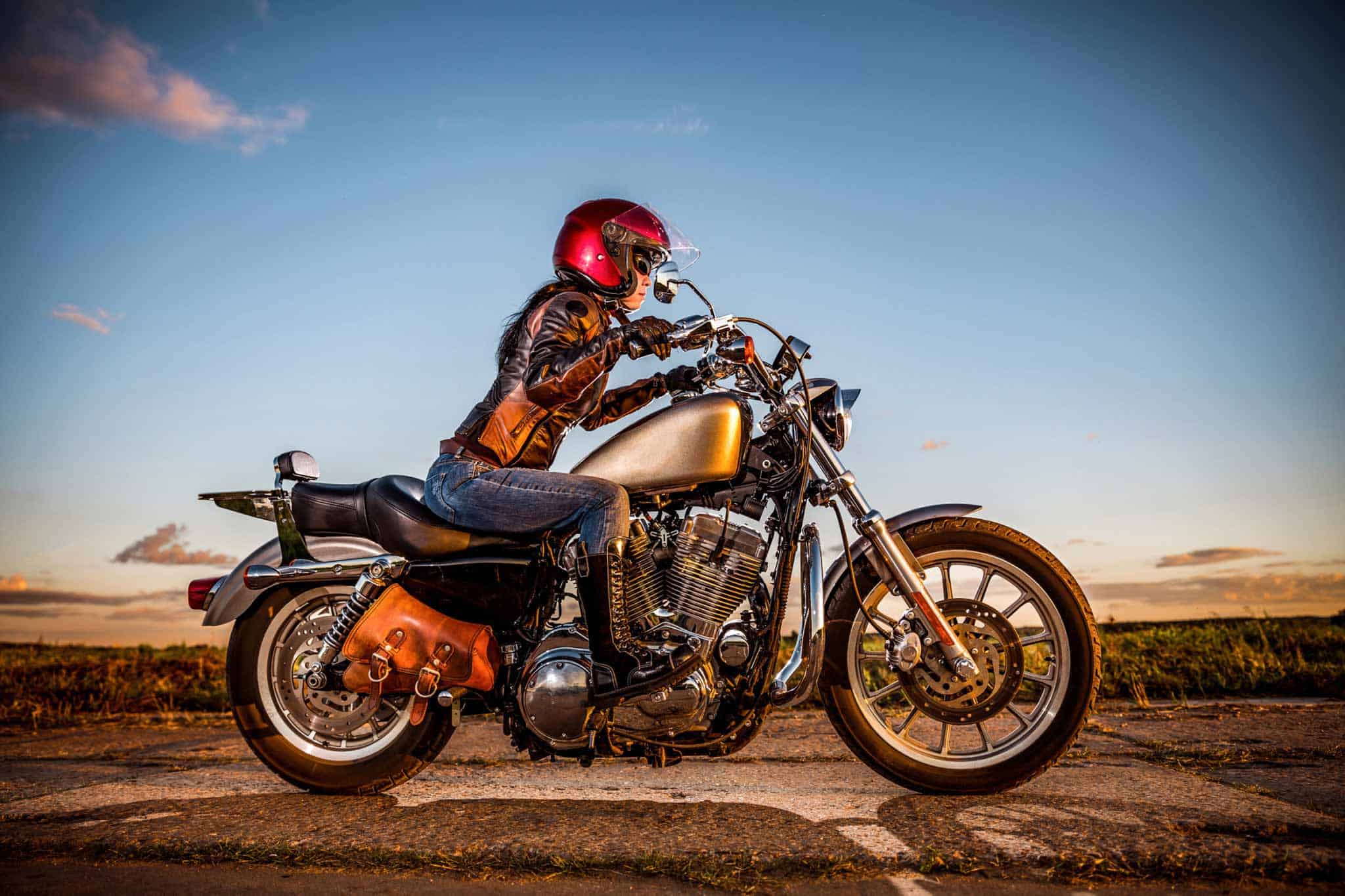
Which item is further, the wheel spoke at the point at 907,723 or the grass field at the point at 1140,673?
the grass field at the point at 1140,673

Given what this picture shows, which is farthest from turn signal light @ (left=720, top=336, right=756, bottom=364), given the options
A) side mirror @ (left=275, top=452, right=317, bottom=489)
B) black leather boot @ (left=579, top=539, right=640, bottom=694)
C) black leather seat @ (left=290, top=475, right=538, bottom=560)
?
side mirror @ (left=275, top=452, right=317, bottom=489)

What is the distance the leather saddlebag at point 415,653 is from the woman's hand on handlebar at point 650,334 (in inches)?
49.5

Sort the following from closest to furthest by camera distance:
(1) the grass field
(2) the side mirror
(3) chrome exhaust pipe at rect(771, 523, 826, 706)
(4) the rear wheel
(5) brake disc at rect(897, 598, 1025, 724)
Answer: (3) chrome exhaust pipe at rect(771, 523, 826, 706) < (5) brake disc at rect(897, 598, 1025, 724) < (4) the rear wheel < (2) the side mirror < (1) the grass field

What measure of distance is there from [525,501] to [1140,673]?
441cm

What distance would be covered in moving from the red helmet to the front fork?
107 cm

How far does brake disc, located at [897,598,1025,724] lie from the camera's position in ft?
10.8

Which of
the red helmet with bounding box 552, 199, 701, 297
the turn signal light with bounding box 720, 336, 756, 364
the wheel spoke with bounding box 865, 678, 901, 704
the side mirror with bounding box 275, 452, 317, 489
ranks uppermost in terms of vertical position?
the red helmet with bounding box 552, 199, 701, 297

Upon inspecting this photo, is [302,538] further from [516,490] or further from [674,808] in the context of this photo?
[674,808]

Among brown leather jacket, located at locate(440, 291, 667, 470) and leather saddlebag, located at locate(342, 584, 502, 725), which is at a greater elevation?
brown leather jacket, located at locate(440, 291, 667, 470)

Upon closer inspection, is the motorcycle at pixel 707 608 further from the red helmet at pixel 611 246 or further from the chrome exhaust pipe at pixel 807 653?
the red helmet at pixel 611 246

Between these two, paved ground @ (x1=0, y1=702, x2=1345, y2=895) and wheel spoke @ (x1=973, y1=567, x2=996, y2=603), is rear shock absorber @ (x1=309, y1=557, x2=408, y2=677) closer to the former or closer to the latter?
paved ground @ (x1=0, y1=702, x2=1345, y2=895)

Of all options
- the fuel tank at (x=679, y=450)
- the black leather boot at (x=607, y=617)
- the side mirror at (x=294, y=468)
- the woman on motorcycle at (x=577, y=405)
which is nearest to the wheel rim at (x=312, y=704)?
the side mirror at (x=294, y=468)

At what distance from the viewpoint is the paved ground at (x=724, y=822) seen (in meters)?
2.42

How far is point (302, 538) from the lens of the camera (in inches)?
147
